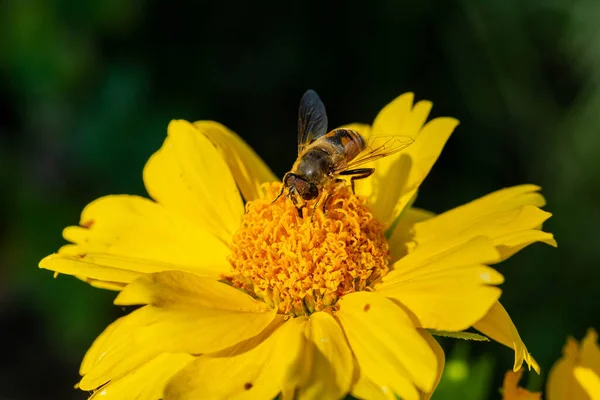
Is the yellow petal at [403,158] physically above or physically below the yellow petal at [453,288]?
above

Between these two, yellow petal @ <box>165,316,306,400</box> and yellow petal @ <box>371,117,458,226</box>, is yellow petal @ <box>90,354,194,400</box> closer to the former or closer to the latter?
yellow petal @ <box>165,316,306,400</box>

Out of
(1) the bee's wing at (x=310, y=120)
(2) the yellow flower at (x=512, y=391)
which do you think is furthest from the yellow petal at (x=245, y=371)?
(1) the bee's wing at (x=310, y=120)

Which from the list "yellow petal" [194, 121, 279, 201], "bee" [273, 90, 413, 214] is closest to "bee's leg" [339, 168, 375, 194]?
"bee" [273, 90, 413, 214]

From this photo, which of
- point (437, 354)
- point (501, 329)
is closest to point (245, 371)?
point (437, 354)

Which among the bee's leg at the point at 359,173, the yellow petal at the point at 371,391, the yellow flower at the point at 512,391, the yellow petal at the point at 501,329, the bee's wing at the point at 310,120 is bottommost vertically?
the yellow flower at the point at 512,391

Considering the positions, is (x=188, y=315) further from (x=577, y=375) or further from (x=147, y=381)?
(x=577, y=375)

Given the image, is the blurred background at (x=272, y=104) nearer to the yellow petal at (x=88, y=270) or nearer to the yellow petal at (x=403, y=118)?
the yellow petal at (x=403, y=118)
